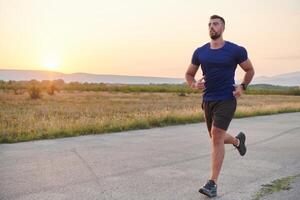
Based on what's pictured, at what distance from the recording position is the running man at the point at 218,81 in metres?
5.64

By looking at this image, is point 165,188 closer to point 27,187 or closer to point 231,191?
point 231,191

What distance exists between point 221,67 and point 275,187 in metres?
1.79

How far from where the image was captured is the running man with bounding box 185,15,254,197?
5641 millimetres

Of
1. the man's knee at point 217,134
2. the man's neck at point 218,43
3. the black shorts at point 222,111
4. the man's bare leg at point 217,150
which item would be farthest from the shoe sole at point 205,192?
the man's neck at point 218,43

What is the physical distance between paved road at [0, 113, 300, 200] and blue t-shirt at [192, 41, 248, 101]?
1.23 metres

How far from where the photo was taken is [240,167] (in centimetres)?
770

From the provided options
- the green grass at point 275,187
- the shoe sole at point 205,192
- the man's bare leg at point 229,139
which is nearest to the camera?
the shoe sole at point 205,192

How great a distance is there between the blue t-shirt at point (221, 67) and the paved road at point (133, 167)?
123 cm

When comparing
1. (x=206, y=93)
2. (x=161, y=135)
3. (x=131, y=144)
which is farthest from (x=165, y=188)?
(x=161, y=135)

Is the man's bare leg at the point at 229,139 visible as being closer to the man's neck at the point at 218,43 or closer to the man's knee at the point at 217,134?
the man's knee at the point at 217,134

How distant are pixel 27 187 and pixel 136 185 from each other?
1.37 metres

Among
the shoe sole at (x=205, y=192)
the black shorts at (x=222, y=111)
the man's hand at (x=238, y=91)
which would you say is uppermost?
the man's hand at (x=238, y=91)

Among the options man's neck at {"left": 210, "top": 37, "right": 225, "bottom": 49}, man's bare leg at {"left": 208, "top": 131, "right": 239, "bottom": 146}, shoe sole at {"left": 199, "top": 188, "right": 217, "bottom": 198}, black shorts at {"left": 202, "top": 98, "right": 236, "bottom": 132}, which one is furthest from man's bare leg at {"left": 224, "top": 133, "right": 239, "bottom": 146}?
man's neck at {"left": 210, "top": 37, "right": 225, "bottom": 49}

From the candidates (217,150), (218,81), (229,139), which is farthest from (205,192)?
(218,81)
